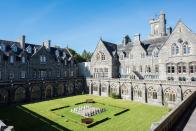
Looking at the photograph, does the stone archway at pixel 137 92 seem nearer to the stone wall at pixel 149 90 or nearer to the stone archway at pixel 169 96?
the stone wall at pixel 149 90

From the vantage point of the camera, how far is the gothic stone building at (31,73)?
119 feet

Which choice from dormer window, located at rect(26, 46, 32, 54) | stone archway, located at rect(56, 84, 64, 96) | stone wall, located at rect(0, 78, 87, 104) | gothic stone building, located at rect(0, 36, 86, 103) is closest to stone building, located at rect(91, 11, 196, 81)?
stone wall, located at rect(0, 78, 87, 104)

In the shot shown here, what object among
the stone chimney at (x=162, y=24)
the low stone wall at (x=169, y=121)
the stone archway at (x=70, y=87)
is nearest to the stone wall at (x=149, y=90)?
the stone archway at (x=70, y=87)

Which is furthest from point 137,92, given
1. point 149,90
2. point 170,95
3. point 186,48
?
point 186,48

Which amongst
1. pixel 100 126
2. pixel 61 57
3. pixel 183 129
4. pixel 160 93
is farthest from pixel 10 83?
pixel 183 129

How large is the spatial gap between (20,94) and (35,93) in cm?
356

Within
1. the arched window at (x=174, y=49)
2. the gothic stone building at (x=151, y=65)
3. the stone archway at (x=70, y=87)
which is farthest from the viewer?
the stone archway at (x=70, y=87)

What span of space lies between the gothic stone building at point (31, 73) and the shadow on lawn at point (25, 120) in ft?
19.7

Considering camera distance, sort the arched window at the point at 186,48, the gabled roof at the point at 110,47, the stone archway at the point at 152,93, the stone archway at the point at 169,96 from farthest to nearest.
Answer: the gabled roof at the point at 110,47, the stone archway at the point at 152,93, the arched window at the point at 186,48, the stone archway at the point at 169,96

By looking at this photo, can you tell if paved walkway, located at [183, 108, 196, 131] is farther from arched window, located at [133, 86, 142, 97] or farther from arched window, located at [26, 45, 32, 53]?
arched window, located at [26, 45, 32, 53]

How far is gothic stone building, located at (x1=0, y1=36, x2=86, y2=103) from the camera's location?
36.3 meters

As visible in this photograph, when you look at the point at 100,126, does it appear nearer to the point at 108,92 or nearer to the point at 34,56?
the point at 108,92

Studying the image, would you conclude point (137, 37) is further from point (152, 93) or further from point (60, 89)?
point (60, 89)

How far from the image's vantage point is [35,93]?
39.8 m
